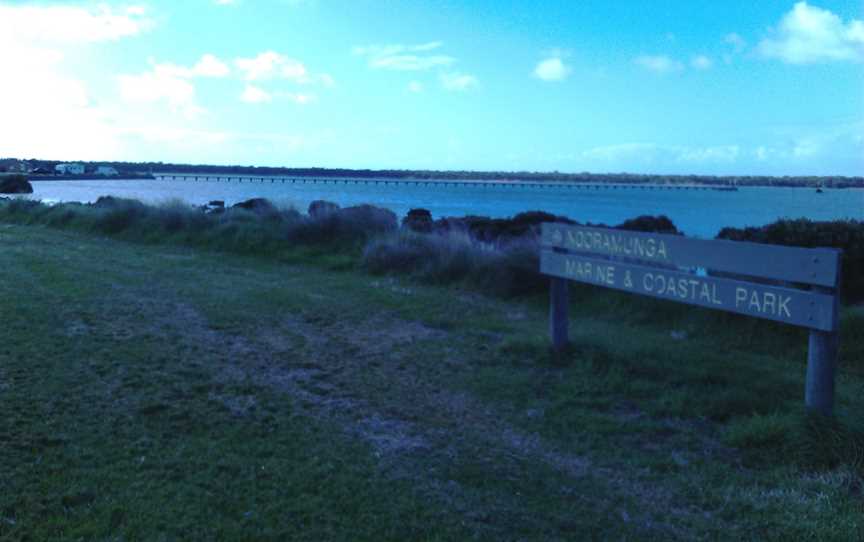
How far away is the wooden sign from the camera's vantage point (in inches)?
211

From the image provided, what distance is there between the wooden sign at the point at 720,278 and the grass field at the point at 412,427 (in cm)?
43

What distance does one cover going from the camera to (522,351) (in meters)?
7.88

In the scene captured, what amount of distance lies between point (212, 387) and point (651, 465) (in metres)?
3.43

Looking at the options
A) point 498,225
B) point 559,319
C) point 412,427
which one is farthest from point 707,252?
point 498,225

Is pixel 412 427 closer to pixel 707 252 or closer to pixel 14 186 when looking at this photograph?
pixel 707 252

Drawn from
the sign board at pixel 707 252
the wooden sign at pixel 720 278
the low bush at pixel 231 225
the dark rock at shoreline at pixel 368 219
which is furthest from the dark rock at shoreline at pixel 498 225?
the sign board at pixel 707 252

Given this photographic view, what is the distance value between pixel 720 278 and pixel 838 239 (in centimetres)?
533

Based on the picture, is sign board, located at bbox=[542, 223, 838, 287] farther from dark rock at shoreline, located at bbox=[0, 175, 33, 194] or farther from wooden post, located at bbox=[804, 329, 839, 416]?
dark rock at shoreline, located at bbox=[0, 175, 33, 194]

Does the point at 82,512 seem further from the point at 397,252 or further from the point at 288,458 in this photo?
the point at 397,252

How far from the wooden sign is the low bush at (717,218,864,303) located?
3.96 metres

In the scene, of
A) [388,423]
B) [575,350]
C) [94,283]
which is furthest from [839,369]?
[94,283]

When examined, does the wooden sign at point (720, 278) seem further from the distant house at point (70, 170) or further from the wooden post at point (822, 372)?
the distant house at point (70, 170)

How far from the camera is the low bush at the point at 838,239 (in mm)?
10039

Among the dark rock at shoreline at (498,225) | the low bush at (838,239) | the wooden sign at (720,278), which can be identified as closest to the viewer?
the wooden sign at (720,278)
